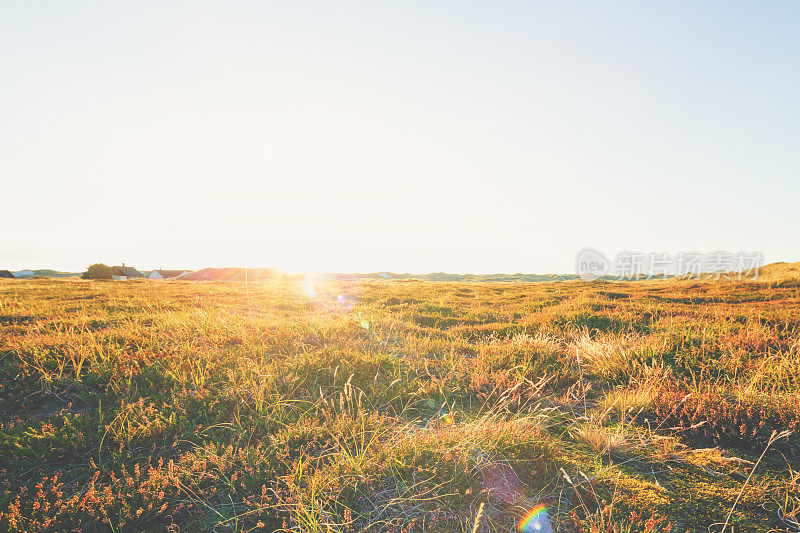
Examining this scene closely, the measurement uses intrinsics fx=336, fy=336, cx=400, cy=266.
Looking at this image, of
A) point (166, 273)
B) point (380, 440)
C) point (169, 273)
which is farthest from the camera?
point (169, 273)

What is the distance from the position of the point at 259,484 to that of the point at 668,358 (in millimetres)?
5992

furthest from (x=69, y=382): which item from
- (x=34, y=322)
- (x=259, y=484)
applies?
(x=34, y=322)

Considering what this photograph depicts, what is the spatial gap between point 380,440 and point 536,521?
57.0 inches

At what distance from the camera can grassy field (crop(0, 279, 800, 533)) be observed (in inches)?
91.4

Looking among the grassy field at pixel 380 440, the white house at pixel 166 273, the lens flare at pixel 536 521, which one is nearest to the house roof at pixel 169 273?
the white house at pixel 166 273

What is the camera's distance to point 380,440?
3.21m

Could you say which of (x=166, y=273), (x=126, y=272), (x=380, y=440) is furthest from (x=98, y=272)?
(x=380, y=440)

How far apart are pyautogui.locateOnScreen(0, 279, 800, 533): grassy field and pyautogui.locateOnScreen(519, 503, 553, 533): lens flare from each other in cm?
4

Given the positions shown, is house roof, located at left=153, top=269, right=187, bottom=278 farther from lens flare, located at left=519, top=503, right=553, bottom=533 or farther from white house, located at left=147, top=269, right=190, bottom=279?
lens flare, located at left=519, top=503, right=553, bottom=533

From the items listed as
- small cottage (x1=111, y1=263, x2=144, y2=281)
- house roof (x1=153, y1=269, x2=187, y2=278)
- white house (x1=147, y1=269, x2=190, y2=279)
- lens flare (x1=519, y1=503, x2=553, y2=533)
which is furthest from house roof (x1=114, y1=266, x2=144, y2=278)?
lens flare (x1=519, y1=503, x2=553, y2=533)

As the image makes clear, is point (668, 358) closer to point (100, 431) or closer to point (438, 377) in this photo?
point (438, 377)

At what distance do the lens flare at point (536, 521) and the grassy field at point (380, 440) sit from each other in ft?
0.15

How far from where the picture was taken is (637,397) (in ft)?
12.6

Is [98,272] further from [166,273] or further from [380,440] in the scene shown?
[380,440]
